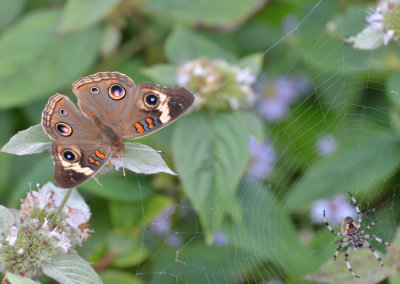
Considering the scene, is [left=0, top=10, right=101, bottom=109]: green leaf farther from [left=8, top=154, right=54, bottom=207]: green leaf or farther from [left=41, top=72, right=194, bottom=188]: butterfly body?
[left=41, top=72, right=194, bottom=188]: butterfly body

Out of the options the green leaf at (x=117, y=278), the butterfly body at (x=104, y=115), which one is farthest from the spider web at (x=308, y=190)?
the butterfly body at (x=104, y=115)

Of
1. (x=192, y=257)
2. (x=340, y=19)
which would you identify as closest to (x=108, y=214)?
(x=192, y=257)

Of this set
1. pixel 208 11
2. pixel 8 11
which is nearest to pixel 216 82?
pixel 208 11

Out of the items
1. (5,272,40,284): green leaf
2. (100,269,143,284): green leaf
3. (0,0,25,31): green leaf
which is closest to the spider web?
(100,269,143,284): green leaf

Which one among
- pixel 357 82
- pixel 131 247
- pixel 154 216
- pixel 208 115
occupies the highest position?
pixel 357 82

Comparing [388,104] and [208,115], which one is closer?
[208,115]

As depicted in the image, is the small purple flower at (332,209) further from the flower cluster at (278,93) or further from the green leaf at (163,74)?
the green leaf at (163,74)

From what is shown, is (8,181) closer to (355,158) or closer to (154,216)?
(154,216)
